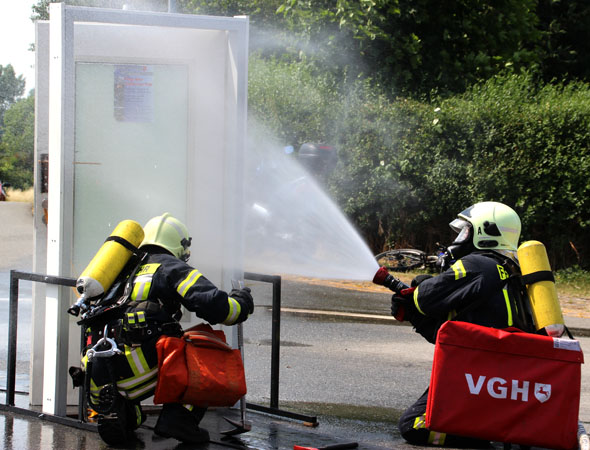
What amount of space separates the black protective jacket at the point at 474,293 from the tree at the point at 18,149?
34970mm

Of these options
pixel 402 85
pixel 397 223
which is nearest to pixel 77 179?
pixel 397 223

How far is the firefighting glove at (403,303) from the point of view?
4707 millimetres

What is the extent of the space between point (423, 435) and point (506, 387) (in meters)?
1.02

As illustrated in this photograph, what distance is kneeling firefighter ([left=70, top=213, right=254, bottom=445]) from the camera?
4242mm

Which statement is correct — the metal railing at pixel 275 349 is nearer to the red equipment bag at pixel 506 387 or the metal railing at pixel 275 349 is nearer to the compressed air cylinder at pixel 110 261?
the compressed air cylinder at pixel 110 261

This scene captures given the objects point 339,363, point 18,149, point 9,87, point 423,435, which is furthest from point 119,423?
point 9,87

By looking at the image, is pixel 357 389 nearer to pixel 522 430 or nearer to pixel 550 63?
pixel 522 430

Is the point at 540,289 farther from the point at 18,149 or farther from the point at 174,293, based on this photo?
the point at 18,149

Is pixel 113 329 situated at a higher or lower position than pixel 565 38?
lower

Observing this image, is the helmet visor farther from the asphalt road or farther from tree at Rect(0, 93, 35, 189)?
tree at Rect(0, 93, 35, 189)

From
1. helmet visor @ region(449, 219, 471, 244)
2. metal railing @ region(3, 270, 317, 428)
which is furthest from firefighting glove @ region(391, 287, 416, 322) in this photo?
metal railing @ region(3, 270, 317, 428)

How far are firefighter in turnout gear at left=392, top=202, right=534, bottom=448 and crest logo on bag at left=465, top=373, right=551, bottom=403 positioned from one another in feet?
1.51

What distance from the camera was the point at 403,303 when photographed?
474 centimetres

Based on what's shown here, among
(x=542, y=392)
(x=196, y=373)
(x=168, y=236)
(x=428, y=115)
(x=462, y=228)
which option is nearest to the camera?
(x=542, y=392)
